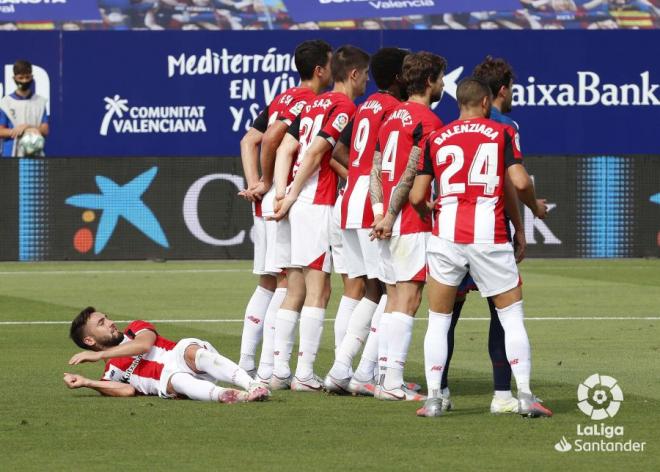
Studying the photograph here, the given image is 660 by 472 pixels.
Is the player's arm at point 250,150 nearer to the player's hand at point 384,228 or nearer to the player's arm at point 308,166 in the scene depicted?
the player's arm at point 308,166

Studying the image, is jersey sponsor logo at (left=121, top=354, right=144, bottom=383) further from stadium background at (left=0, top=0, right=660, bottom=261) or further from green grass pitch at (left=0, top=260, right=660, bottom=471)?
stadium background at (left=0, top=0, right=660, bottom=261)

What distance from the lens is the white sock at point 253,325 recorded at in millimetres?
11195

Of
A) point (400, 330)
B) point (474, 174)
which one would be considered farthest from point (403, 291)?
point (474, 174)

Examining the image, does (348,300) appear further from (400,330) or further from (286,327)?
(400,330)

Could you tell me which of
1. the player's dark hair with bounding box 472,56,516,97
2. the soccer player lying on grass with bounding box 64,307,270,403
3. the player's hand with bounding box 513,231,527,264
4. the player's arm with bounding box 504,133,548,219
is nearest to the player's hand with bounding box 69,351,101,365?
the soccer player lying on grass with bounding box 64,307,270,403

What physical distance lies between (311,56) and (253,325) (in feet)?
6.47

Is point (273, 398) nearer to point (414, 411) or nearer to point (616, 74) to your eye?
point (414, 411)

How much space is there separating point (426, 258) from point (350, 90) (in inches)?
59.6

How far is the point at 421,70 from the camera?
948cm

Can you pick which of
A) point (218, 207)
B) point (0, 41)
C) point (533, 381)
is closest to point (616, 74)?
point (218, 207)

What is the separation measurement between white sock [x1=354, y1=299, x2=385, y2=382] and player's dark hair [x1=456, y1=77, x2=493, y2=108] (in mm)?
1930

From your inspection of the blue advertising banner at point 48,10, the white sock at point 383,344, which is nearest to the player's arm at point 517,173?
the white sock at point 383,344

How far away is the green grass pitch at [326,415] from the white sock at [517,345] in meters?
0.26

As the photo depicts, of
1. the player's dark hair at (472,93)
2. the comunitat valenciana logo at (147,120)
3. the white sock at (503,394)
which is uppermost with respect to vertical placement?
the comunitat valenciana logo at (147,120)
